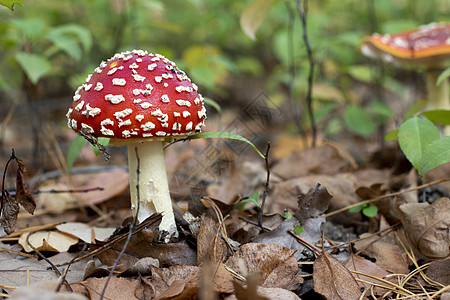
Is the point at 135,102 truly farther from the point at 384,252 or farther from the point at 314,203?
the point at 384,252

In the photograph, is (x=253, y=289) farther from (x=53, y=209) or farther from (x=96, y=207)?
(x=53, y=209)

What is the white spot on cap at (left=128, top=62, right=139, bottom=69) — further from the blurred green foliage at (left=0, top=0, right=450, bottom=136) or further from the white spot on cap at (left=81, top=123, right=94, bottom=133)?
the blurred green foliage at (left=0, top=0, right=450, bottom=136)

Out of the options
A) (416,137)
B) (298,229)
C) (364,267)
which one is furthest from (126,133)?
(416,137)

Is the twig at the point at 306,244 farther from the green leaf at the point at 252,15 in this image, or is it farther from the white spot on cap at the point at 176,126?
the green leaf at the point at 252,15

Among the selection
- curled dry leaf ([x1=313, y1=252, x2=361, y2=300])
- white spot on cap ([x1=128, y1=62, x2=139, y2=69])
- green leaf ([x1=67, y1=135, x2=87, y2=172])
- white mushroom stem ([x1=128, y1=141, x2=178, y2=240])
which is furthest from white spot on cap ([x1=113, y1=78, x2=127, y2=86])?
curled dry leaf ([x1=313, y1=252, x2=361, y2=300])

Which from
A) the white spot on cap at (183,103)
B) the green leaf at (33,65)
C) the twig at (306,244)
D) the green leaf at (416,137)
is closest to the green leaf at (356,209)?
the green leaf at (416,137)

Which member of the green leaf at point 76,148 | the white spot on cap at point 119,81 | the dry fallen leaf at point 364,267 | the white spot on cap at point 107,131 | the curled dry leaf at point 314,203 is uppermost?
the white spot on cap at point 119,81

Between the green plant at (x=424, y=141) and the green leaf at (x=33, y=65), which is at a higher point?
the green leaf at (x=33, y=65)

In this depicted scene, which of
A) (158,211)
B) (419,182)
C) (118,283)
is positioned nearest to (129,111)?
(158,211)

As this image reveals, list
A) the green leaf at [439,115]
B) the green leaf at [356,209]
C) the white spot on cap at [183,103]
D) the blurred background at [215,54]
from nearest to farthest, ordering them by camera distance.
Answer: the white spot on cap at [183,103], the green leaf at [439,115], the green leaf at [356,209], the blurred background at [215,54]
